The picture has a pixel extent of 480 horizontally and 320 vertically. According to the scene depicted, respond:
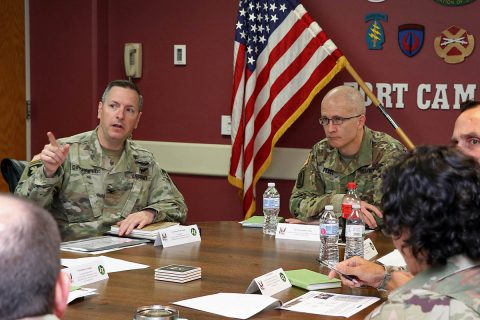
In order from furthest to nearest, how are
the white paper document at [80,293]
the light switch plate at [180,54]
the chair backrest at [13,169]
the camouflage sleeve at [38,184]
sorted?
the light switch plate at [180,54] → the chair backrest at [13,169] → the camouflage sleeve at [38,184] → the white paper document at [80,293]

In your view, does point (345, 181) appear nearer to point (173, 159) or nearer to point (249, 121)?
point (249, 121)

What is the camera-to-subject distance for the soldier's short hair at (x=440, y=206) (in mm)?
1598

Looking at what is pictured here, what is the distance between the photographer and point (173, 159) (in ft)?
18.3

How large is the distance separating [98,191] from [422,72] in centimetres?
220

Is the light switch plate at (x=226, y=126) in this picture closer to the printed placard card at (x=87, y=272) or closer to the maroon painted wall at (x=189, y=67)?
the maroon painted wall at (x=189, y=67)

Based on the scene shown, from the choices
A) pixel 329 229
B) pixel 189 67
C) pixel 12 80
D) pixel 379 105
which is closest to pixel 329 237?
pixel 329 229

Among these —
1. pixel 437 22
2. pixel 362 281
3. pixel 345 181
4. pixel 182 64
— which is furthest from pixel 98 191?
pixel 437 22

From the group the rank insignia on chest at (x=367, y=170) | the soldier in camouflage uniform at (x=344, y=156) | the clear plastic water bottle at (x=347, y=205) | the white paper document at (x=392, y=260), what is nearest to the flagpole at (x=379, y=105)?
the soldier in camouflage uniform at (x=344, y=156)

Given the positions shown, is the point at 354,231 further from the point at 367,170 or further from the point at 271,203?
the point at 367,170

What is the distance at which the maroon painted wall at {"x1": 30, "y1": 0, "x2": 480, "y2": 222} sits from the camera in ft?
16.0

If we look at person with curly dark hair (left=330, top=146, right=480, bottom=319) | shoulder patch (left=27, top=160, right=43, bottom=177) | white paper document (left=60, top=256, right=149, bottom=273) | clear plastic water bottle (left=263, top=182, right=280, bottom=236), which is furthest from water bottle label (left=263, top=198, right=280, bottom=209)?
person with curly dark hair (left=330, top=146, right=480, bottom=319)

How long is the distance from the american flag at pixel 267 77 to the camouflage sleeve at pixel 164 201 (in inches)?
49.3

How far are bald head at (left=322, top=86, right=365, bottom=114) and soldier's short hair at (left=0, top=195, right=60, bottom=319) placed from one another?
3.06 meters

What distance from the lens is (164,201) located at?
379 cm
